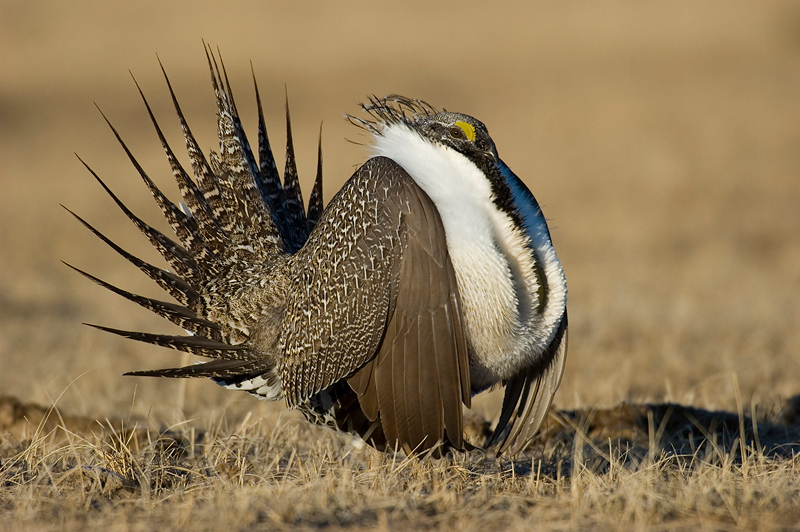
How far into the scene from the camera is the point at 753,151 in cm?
1180

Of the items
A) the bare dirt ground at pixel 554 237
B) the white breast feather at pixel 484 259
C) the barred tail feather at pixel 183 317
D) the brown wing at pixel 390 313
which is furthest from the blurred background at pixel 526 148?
the brown wing at pixel 390 313

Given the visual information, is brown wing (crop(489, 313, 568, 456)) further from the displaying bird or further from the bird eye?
the bird eye

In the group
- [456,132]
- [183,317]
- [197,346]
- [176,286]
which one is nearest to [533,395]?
[456,132]

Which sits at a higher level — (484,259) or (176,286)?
(484,259)

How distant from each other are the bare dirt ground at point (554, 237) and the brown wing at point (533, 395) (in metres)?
0.14

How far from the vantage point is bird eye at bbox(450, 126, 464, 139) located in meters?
2.97

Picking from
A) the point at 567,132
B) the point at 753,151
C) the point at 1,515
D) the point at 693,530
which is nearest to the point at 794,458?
the point at 693,530

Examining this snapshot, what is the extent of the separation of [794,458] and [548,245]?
1.10 metres

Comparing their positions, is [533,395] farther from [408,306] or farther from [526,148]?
[526,148]

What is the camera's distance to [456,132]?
2979mm

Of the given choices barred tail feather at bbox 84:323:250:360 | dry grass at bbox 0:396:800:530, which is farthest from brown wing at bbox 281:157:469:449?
barred tail feather at bbox 84:323:250:360

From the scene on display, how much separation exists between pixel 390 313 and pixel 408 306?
73 millimetres

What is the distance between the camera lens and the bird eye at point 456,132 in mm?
2967

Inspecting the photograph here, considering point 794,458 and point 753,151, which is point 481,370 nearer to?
point 794,458
